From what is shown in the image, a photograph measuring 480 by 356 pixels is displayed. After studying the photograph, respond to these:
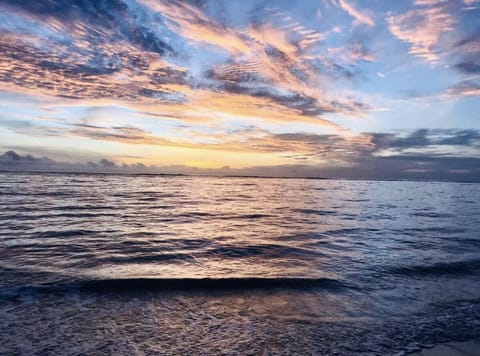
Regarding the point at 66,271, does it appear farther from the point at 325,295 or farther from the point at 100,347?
the point at 325,295

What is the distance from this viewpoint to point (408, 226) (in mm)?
21203

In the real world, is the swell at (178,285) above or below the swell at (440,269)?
below

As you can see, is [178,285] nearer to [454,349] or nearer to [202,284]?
[202,284]

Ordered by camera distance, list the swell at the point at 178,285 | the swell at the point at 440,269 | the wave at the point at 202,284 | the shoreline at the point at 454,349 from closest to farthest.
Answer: the shoreline at the point at 454,349 < the swell at the point at 178,285 < the wave at the point at 202,284 < the swell at the point at 440,269

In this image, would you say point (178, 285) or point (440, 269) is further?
point (440, 269)

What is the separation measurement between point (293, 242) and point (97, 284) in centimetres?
940

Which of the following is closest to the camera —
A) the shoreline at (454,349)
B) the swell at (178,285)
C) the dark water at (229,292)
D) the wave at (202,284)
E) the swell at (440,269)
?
the shoreline at (454,349)

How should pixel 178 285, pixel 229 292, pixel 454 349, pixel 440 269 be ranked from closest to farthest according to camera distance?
1. pixel 454 349
2. pixel 229 292
3. pixel 178 285
4. pixel 440 269

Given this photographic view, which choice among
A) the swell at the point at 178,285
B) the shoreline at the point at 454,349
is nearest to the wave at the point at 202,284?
the swell at the point at 178,285

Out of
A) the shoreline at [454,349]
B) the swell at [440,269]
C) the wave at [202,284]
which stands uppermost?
the shoreline at [454,349]

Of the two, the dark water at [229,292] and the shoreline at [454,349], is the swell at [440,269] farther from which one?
the shoreline at [454,349]

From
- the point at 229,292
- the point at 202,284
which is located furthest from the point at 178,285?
the point at 229,292

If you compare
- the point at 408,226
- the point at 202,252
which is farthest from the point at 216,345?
the point at 408,226

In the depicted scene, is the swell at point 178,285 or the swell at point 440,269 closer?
the swell at point 178,285
